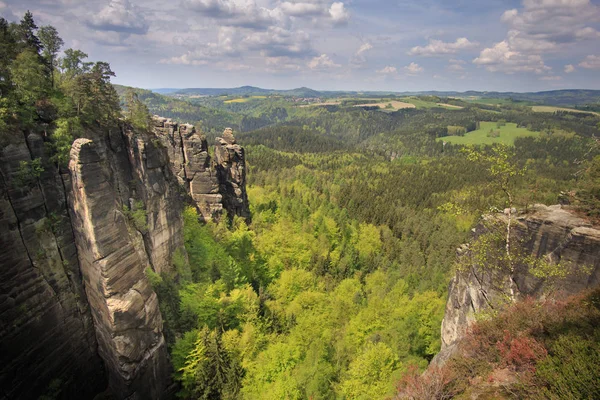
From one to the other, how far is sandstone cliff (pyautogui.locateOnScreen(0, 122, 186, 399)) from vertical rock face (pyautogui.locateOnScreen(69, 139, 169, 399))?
0.07 meters

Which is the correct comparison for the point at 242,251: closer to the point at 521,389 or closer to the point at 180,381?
the point at 180,381

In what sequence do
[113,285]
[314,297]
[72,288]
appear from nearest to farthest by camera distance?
[113,285]
[72,288]
[314,297]

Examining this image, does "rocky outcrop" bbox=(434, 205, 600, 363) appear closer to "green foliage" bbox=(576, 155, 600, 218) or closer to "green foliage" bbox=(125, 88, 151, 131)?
"green foliage" bbox=(576, 155, 600, 218)

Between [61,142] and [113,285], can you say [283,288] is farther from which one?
[61,142]

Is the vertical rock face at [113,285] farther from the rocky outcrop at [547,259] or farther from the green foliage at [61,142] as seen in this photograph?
the rocky outcrop at [547,259]

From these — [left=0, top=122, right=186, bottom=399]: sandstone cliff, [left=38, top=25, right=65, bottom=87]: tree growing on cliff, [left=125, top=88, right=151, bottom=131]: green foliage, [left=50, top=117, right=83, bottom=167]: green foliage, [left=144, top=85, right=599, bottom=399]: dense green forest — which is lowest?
[left=144, top=85, right=599, bottom=399]: dense green forest

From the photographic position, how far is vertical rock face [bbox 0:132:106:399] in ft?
62.0

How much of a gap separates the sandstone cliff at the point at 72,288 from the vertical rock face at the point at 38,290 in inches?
2.5

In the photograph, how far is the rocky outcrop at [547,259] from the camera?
63.5 ft

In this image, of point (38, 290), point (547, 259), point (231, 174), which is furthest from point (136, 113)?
point (547, 259)

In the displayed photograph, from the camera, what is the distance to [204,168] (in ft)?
157

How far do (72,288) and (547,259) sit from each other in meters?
34.3

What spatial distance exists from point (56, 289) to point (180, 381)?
1376 centimetres

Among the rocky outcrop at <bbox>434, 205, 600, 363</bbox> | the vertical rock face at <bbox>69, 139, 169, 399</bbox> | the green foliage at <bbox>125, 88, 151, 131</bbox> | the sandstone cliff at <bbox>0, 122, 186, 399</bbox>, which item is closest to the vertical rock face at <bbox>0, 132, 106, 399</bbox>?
the sandstone cliff at <bbox>0, 122, 186, 399</bbox>
